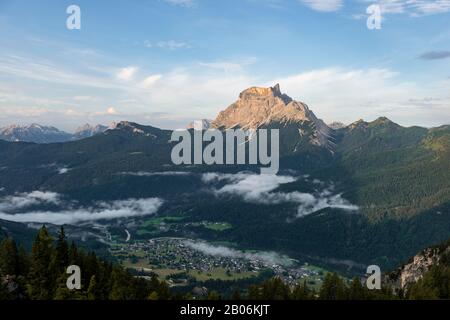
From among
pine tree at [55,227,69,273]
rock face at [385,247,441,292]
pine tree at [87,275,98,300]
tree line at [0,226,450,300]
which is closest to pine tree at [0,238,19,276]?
tree line at [0,226,450,300]

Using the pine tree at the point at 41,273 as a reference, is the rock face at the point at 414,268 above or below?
below

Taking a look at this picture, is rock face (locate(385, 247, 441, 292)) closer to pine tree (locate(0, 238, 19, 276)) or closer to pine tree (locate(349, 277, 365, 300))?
pine tree (locate(349, 277, 365, 300))

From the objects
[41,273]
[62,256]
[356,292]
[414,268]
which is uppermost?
[62,256]

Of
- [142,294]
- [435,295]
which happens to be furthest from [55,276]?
[435,295]

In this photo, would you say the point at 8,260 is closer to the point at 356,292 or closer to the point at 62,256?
the point at 62,256

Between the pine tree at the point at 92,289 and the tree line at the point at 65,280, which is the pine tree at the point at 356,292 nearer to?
the tree line at the point at 65,280

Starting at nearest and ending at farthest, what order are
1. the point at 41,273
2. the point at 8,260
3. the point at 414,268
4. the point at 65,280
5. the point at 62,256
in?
the point at 65,280, the point at 41,273, the point at 8,260, the point at 62,256, the point at 414,268

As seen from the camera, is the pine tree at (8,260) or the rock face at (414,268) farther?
the rock face at (414,268)

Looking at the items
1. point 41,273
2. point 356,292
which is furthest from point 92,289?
point 356,292

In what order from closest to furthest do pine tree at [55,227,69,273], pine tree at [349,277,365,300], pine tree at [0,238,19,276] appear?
pine tree at [55,227,69,273], pine tree at [0,238,19,276], pine tree at [349,277,365,300]

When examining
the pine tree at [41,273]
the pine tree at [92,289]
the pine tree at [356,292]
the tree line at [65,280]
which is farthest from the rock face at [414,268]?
the pine tree at [41,273]
